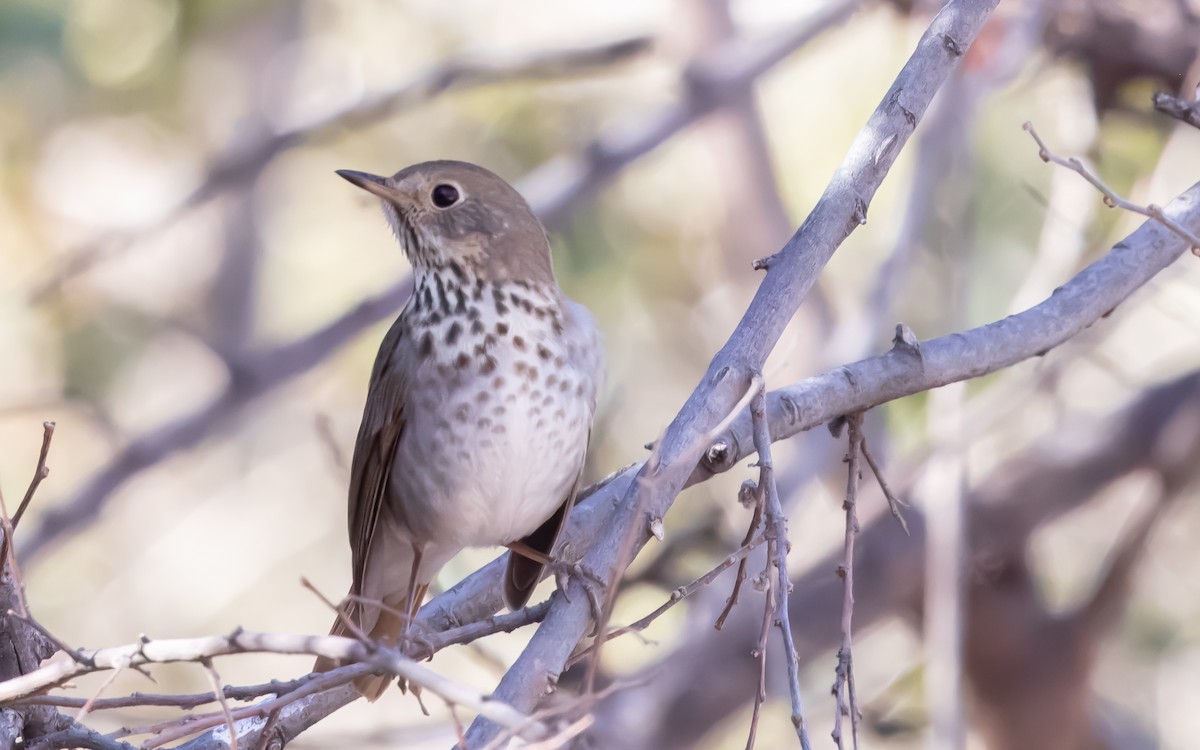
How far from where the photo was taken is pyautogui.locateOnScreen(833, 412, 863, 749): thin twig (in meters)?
2.65

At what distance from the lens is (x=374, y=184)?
4.21 m

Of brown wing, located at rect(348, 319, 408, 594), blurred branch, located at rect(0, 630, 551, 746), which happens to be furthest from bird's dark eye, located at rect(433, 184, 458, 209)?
blurred branch, located at rect(0, 630, 551, 746)

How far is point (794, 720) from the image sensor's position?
2.42 meters

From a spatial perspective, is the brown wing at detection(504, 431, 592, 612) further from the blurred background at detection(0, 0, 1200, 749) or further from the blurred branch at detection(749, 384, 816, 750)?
the blurred branch at detection(749, 384, 816, 750)

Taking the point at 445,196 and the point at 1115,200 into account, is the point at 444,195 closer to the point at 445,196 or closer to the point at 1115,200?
the point at 445,196

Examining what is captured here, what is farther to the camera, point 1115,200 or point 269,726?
point 1115,200

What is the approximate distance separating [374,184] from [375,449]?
82cm

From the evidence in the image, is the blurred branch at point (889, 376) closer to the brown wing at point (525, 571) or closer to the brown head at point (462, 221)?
the brown wing at point (525, 571)

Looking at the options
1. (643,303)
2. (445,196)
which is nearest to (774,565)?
(445,196)

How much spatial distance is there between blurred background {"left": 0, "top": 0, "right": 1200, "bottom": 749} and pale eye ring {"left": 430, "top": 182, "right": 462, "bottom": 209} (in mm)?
742

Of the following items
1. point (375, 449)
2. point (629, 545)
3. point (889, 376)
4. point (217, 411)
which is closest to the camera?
point (629, 545)

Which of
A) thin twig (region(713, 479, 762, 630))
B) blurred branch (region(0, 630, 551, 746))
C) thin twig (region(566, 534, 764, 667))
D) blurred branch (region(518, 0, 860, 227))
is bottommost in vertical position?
blurred branch (region(0, 630, 551, 746))

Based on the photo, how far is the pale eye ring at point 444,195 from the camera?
430 centimetres

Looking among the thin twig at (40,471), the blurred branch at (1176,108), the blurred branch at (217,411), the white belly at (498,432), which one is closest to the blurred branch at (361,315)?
the blurred branch at (217,411)
